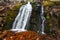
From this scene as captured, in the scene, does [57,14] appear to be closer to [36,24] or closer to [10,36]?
[36,24]

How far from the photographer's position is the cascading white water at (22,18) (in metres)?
9.30

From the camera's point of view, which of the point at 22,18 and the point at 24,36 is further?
the point at 22,18

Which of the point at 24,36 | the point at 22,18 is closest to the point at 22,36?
the point at 24,36

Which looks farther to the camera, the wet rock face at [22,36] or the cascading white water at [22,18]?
the cascading white water at [22,18]

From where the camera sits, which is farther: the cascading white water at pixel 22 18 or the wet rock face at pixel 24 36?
the cascading white water at pixel 22 18

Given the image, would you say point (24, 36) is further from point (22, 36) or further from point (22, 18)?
point (22, 18)

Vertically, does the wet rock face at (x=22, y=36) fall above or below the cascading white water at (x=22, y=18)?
below

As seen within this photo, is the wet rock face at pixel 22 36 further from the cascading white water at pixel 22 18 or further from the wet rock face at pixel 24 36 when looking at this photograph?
the cascading white water at pixel 22 18

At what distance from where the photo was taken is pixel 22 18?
9641 millimetres

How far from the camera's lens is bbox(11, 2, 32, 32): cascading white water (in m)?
9.30

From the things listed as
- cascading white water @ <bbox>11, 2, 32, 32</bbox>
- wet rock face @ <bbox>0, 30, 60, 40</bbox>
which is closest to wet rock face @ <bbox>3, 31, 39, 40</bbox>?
wet rock face @ <bbox>0, 30, 60, 40</bbox>

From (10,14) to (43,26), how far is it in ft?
5.48

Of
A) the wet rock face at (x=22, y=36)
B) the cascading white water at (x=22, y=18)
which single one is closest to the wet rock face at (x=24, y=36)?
the wet rock face at (x=22, y=36)

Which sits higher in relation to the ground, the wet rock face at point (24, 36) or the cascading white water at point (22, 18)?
the cascading white water at point (22, 18)
